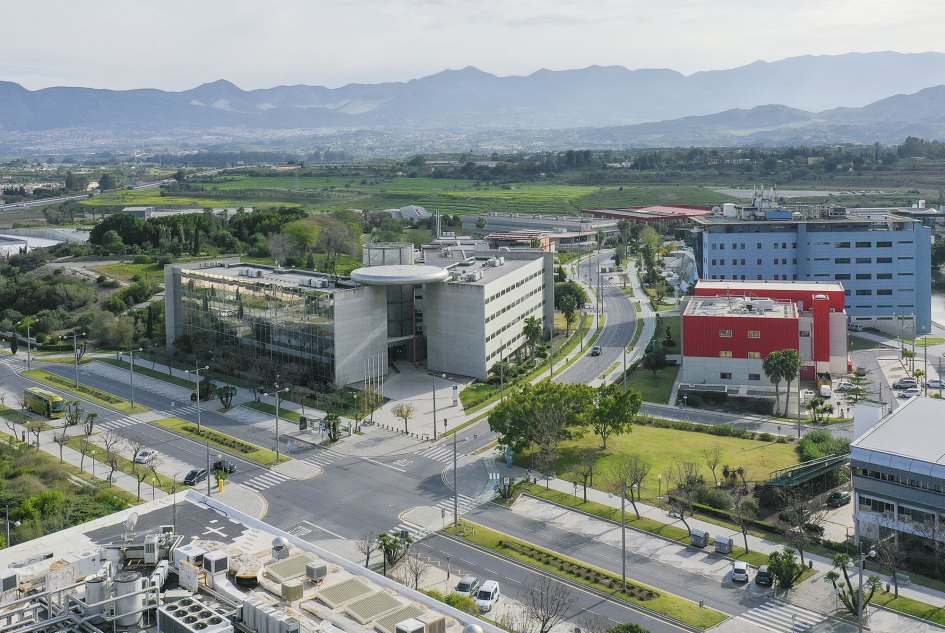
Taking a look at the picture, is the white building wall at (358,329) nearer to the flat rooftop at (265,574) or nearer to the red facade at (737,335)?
the red facade at (737,335)

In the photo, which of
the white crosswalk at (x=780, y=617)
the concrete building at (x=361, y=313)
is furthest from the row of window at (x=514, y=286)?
the white crosswalk at (x=780, y=617)

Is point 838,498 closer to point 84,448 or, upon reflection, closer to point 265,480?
point 265,480

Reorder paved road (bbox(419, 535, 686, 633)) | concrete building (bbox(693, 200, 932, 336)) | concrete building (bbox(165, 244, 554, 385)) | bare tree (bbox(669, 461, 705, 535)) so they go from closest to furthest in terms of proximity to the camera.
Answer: paved road (bbox(419, 535, 686, 633)) < bare tree (bbox(669, 461, 705, 535)) < concrete building (bbox(165, 244, 554, 385)) < concrete building (bbox(693, 200, 932, 336))

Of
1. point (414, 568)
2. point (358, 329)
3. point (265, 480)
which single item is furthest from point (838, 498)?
point (358, 329)

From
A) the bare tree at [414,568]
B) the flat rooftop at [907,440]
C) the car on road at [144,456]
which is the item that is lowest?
the bare tree at [414,568]

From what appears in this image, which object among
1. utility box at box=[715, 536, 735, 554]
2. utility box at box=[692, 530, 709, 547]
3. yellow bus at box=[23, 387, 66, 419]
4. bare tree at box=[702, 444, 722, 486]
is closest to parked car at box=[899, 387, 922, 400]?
bare tree at box=[702, 444, 722, 486]

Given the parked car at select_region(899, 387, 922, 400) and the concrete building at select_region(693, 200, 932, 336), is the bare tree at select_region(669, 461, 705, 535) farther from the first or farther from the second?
the concrete building at select_region(693, 200, 932, 336)
